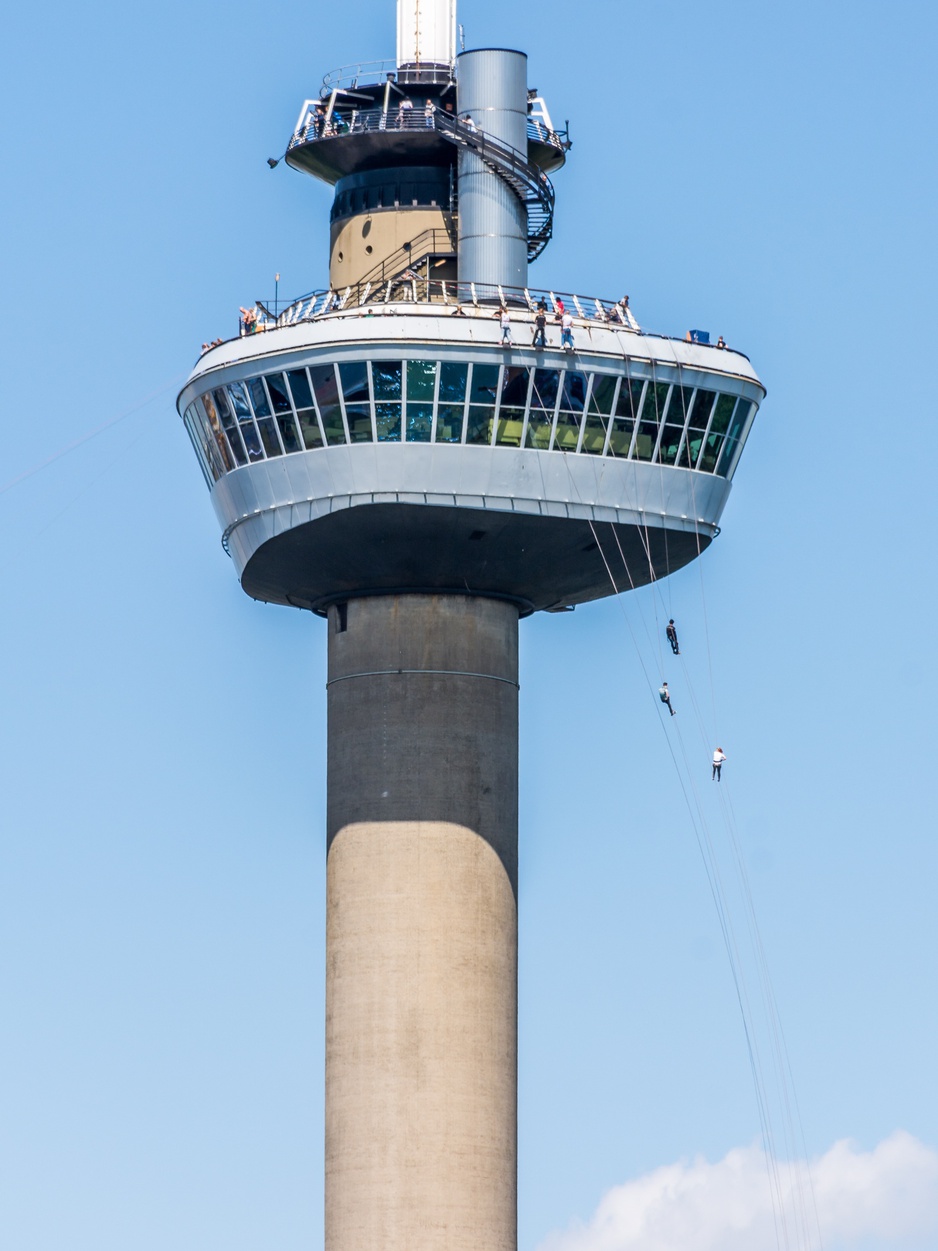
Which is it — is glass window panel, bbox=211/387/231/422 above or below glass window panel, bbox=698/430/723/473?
above

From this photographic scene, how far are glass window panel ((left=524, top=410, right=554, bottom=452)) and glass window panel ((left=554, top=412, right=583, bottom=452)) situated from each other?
0.25 m

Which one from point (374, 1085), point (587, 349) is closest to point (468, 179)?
point (587, 349)

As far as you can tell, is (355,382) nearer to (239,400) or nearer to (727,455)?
(239,400)

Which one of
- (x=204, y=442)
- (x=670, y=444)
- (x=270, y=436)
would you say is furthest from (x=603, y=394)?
(x=204, y=442)

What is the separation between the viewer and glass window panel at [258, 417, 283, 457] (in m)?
105

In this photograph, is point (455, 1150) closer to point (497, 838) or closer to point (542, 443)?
point (497, 838)

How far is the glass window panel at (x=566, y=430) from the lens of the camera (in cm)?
10381

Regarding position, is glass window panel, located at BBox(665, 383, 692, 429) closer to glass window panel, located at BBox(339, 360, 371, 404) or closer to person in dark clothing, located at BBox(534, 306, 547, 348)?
person in dark clothing, located at BBox(534, 306, 547, 348)

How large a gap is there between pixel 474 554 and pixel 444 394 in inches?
190

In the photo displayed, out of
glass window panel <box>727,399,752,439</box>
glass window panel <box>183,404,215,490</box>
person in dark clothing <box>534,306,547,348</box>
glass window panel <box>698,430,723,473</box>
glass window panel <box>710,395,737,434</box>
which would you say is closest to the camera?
person in dark clothing <box>534,306,547,348</box>

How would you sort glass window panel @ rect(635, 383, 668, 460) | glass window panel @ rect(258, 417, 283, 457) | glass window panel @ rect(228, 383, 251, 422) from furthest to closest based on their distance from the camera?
glass window panel @ rect(228, 383, 251, 422)
glass window panel @ rect(258, 417, 283, 457)
glass window panel @ rect(635, 383, 668, 460)

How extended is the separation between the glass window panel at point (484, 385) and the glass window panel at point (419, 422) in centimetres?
118

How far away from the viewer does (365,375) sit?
103 meters

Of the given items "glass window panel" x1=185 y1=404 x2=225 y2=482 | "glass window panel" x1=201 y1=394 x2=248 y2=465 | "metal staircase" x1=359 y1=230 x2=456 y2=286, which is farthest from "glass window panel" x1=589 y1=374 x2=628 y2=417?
"glass window panel" x1=185 y1=404 x2=225 y2=482
